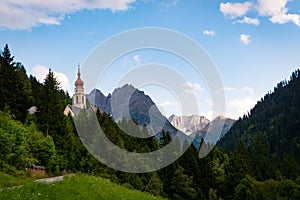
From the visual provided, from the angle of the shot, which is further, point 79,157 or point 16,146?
point 79,157

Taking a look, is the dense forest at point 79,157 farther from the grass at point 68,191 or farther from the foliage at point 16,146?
the grass at point 68,191

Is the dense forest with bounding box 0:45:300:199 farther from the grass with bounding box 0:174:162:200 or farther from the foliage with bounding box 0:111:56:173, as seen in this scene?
A: the grass with bounding box 0:174:162:200

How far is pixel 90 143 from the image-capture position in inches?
2717

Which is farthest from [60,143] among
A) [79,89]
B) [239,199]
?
[79,89]

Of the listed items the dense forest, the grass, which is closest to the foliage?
the dense forest

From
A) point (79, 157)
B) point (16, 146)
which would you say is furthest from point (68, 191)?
point (79, 157)

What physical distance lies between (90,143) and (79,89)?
8850 centimetres

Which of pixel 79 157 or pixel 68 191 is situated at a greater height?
pixel 79 157

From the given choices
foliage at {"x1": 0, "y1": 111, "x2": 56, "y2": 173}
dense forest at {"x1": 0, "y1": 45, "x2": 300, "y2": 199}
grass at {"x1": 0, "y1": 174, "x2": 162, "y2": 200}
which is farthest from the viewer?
dense forest at {"x1": 0, "y1": 45, "x2": 300, "y2": 199}

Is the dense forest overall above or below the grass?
above

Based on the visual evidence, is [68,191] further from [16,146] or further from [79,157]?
[79,157]

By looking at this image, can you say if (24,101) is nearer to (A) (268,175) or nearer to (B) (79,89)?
(A) (268,175)

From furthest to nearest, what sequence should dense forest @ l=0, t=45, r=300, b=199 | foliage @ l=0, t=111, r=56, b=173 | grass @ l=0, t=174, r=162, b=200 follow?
1. dense forest @ l=0, t=45, r=300, b=199
2. foliage @ l=0, t=111, r=56, b=173
3. grass @ l=0, t=174, r=162, b=200

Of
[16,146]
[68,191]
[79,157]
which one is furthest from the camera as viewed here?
[79,157]
